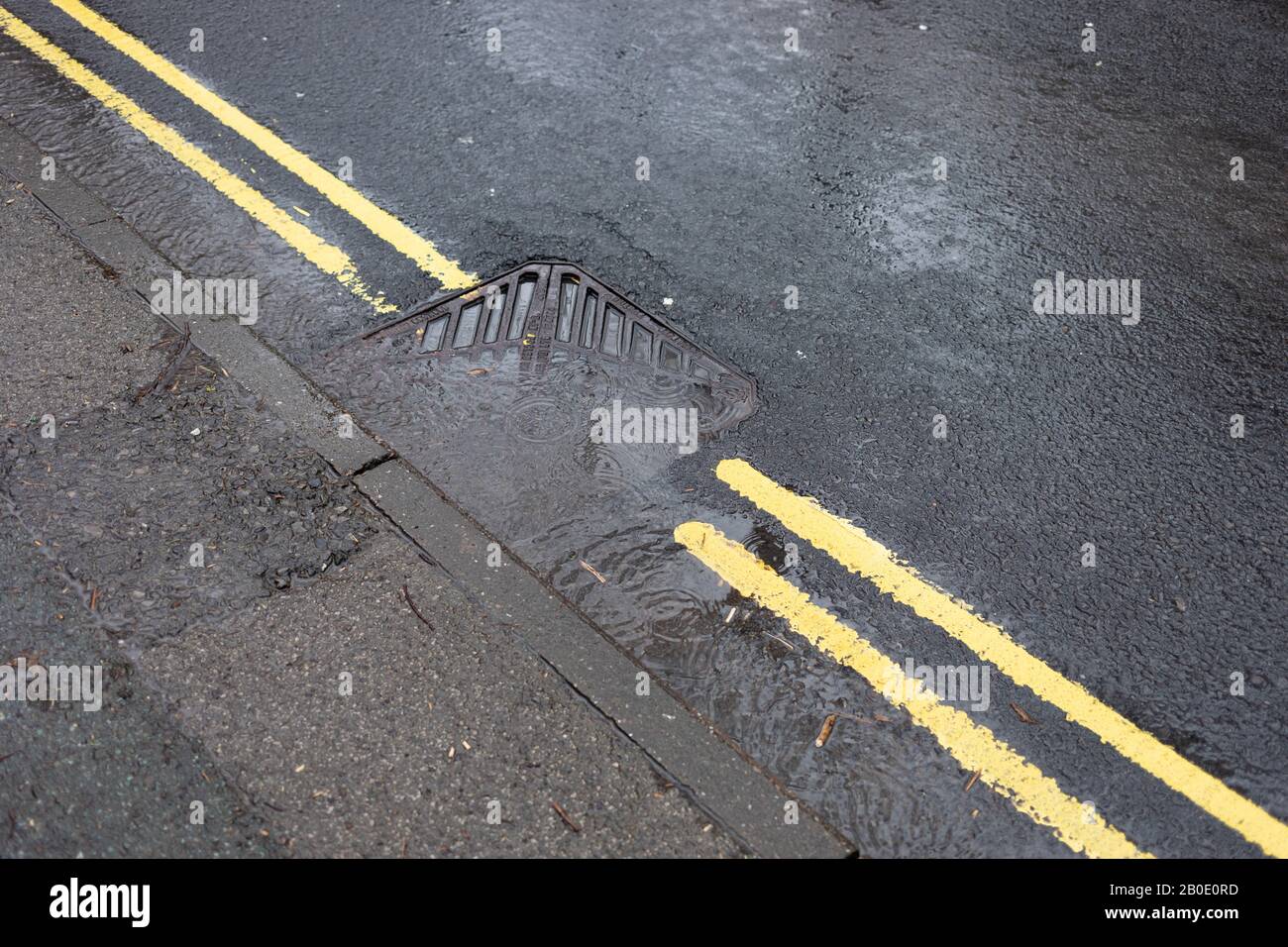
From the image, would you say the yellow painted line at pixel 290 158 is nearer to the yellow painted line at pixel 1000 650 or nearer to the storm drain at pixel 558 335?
the storm drain at pixel 558 335

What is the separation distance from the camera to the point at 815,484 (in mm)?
4000

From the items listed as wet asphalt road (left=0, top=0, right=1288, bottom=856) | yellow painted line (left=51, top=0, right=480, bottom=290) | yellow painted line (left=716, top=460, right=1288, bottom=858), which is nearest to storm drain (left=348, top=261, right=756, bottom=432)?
wet asphalt road (left=0, top=0, right=1288, bottom=856)

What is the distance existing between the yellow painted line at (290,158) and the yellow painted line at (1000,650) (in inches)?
69.6

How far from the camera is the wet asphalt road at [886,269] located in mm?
3369

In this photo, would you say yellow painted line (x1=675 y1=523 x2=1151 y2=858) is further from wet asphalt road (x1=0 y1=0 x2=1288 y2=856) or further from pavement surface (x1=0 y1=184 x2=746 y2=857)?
pavement surface (x1=0 y1=184 x2=746 y2=857)

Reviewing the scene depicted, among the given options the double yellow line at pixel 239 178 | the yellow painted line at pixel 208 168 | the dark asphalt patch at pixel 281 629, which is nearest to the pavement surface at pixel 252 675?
the dark asphalt patch at pixel 281 629

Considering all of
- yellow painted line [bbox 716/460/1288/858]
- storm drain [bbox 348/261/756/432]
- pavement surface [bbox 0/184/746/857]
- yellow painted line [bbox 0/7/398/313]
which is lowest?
pavement surface [bbox 0/184/746/857]

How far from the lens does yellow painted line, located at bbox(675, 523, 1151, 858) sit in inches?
120

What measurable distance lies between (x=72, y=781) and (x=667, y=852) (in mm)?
1622

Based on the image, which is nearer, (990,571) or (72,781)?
(72,781)

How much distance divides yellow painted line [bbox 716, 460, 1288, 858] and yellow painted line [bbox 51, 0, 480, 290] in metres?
1.77
